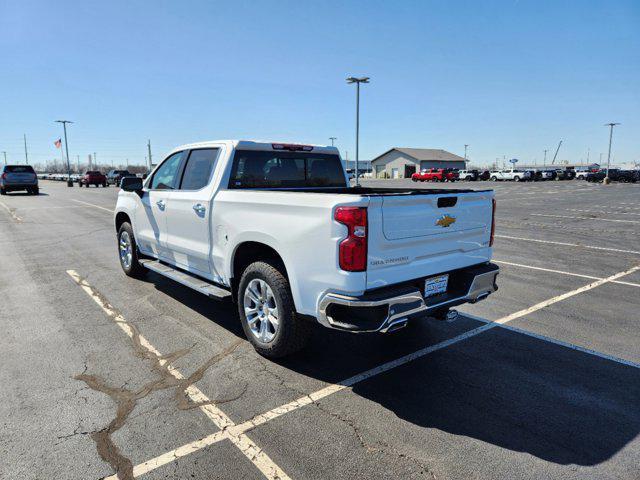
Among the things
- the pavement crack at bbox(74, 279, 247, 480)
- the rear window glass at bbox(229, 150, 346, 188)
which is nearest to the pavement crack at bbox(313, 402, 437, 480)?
the pavement crack at bbox(74, 279, 247, 480)

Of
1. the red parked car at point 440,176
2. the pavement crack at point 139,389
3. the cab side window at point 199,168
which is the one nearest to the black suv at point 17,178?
the cab side window at point 199,168

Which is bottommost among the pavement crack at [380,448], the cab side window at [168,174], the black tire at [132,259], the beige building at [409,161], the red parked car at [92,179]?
the pavement crack at [380,448]

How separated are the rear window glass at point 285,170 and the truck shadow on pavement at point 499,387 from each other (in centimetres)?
168

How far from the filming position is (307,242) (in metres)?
3.46

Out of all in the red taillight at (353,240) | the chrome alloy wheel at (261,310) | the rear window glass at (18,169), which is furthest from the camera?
the rear window glass at (18,169)

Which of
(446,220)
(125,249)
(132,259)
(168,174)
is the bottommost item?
(132,259)

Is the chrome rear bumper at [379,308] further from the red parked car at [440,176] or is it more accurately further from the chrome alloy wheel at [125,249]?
the red parked car at [440,176]

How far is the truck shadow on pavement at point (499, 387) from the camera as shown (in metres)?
3.00

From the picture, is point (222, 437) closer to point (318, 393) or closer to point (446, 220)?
point (318, 393)

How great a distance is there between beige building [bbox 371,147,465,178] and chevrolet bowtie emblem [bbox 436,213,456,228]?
80808 millimetres

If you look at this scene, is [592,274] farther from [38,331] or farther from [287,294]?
[38,331]

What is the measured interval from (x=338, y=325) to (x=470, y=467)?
124cm

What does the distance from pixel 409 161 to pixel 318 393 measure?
273ft

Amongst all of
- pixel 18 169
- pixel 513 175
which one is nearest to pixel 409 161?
pixel 513 175
